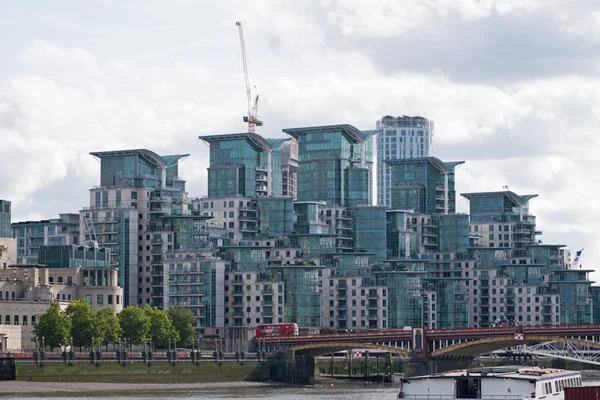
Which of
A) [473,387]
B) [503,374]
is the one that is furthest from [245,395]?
[473,387]

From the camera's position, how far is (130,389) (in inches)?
7510

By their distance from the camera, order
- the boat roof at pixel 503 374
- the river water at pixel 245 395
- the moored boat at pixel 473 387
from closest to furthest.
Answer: the moored boat at pixel 473 387 → the boat roof at pixel 503 374 → the river water at pixel 245 395

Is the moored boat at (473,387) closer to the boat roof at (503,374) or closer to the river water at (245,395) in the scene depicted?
the boat roof at (503,374)

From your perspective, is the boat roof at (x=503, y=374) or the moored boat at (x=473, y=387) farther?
the boat roof at (x=503, y=374)

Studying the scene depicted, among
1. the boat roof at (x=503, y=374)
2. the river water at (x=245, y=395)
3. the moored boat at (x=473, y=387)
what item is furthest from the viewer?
the river water at (x=245, y=395)

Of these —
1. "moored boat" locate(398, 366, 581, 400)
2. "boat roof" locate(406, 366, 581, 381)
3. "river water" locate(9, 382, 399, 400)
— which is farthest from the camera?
"river water" locate(9, 382, 399, 400)

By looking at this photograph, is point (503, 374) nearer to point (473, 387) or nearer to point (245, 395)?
point (473, 387)

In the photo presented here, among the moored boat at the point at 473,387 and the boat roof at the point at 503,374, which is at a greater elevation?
the boat roof at the point at 503,374

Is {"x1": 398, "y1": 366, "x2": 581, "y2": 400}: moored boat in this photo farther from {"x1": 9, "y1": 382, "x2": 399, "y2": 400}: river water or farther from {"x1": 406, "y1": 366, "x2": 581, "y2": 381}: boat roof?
{"x1": 9, "y1": 382, "x2": 399, "y2": 400}: river water

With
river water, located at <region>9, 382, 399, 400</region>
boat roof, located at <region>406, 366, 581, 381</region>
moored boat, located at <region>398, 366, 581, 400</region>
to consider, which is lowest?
A: river water, located at <region>9, 382, 399, 400</region>

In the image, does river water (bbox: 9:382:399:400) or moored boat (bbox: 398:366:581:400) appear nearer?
moored boat (bbox: 398:366:581:400)

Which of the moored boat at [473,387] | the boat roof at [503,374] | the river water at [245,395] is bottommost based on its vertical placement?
the river water at [245,395]

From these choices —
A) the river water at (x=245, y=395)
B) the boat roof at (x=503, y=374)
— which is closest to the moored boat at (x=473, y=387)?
the boat roof at (x=503, y=374)

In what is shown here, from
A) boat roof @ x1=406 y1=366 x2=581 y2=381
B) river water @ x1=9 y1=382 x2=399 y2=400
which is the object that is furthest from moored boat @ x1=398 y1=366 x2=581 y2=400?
river water @ x1=9 y1=382 x2=399 y2=400
